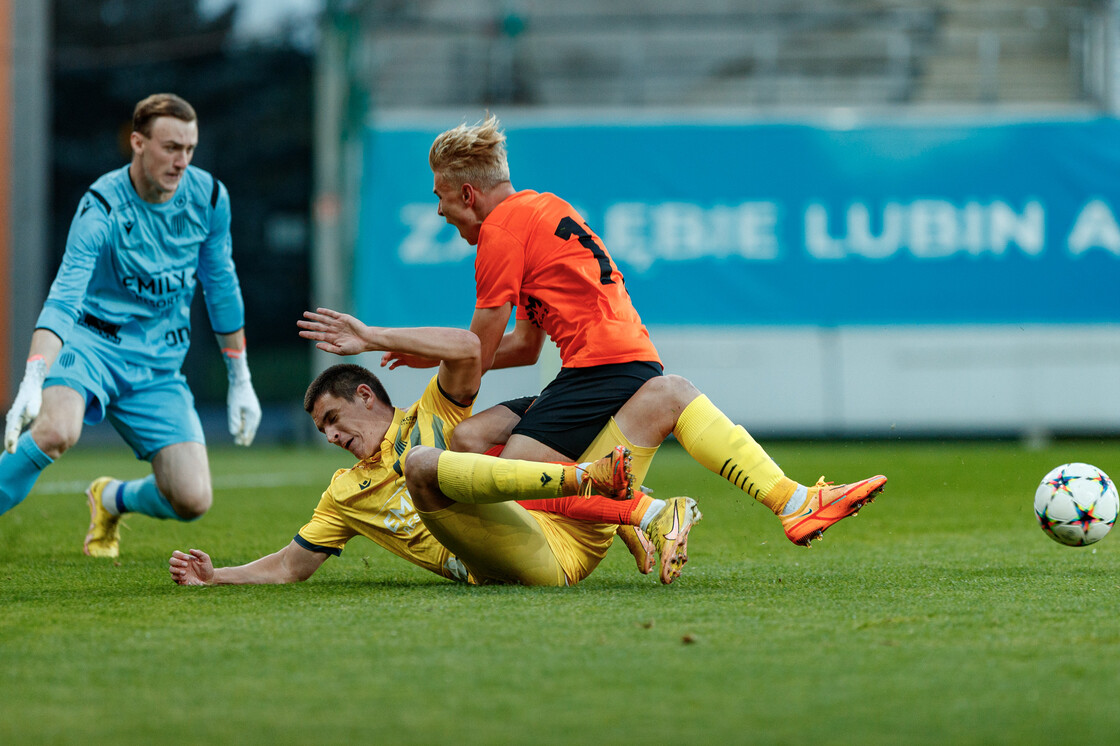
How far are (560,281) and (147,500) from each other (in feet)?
7.57

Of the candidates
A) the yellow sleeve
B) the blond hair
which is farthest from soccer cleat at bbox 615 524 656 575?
the blond hair

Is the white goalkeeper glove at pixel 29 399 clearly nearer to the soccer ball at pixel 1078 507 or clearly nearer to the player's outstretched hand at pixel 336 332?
the player's outstretched hand at pixel 336 332

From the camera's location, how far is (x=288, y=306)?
21.9 metres

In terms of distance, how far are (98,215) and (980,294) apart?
10.3 meters

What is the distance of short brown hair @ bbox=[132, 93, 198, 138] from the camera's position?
5.12 m

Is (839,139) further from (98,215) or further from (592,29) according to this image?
(98,215)

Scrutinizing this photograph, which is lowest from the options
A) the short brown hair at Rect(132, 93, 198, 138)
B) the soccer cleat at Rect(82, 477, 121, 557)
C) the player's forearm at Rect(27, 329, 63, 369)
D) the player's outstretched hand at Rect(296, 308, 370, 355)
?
the soccer cleat at Rect(82, 477, 121, 557)

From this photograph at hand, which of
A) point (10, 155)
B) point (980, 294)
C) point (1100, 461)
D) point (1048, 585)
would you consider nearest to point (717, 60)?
point (980, 294)

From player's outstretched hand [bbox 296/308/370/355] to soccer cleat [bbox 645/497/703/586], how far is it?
106 centimetres

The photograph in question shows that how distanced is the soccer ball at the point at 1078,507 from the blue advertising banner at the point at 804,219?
8.79 metres

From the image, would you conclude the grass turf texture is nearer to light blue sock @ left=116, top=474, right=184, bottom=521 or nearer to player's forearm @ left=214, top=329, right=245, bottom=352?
light blue sock @ left=116, top=474, right=184, bottom=521

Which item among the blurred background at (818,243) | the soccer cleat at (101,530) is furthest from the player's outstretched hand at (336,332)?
the blurred background at (818,243)

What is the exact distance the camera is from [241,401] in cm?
580

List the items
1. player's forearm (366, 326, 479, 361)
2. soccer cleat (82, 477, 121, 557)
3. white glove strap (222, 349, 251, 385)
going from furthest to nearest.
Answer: white glove strap (222, 349, 251, 385) < soccer cleat (82, 477, 121, 557) < player's forearm (366, 326, 479, 361)
